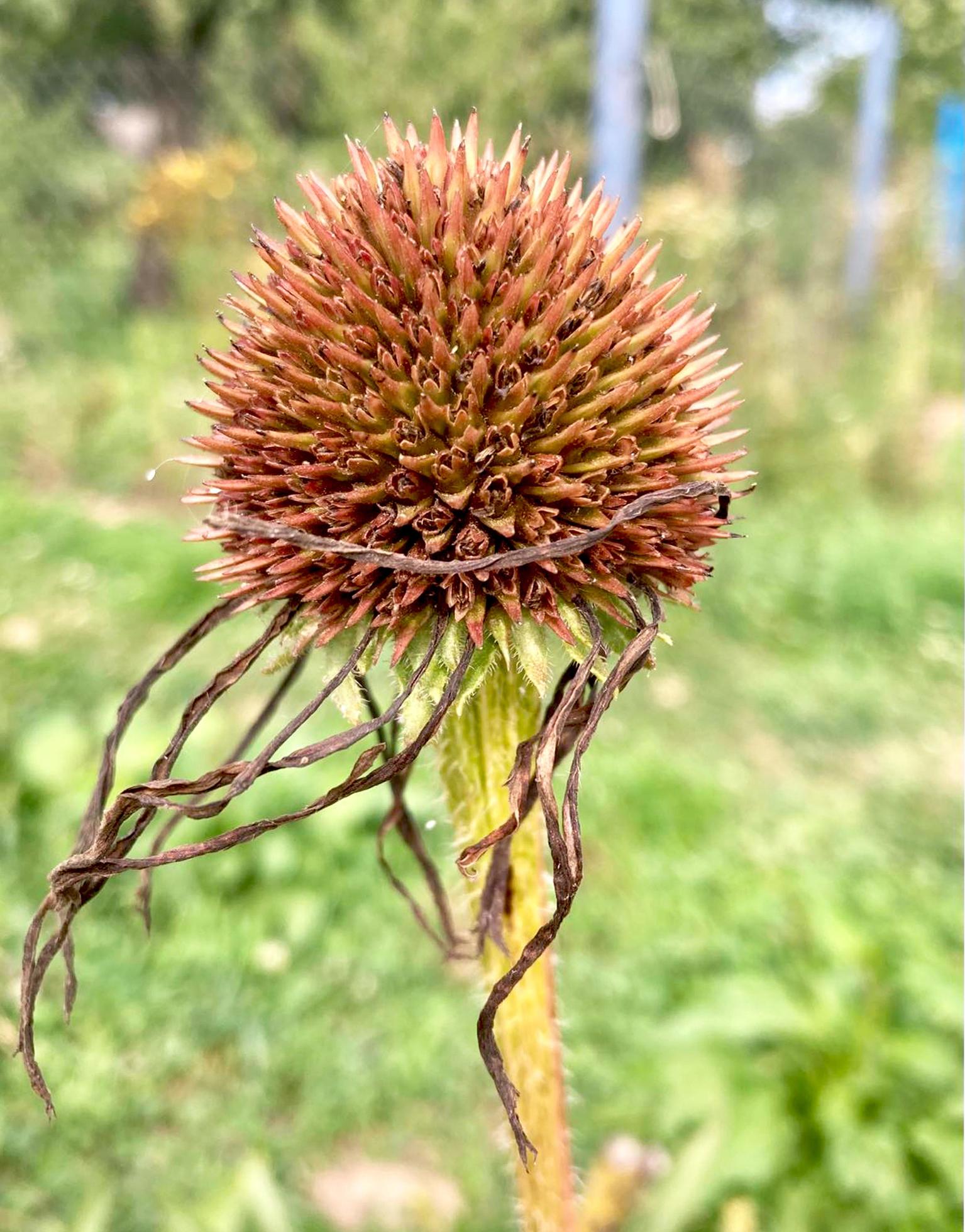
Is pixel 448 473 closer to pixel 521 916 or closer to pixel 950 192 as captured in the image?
pixel 521 916

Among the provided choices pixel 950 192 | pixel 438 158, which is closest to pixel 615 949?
pixel 438 158

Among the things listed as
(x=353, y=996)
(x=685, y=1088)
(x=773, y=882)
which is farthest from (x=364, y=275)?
(x=773, y=882)

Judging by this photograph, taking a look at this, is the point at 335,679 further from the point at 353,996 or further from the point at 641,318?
the point at 353,996

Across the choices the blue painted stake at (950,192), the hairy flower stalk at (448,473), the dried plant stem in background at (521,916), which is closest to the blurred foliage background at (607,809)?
the blue painted stake at (950,192)

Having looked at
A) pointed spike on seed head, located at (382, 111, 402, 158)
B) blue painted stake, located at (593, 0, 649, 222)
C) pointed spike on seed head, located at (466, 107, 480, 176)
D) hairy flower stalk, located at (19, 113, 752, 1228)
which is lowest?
hairy flower stalk, located at (19, 113, 752, 1228)

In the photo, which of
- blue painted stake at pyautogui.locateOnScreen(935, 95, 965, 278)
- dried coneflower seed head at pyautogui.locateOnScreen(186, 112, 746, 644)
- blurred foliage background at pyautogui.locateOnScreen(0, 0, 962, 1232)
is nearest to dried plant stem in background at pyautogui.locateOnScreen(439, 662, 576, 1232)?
dried coneflower seed head at pyautogui.locateOnScreen(186, 112, 746, 644)

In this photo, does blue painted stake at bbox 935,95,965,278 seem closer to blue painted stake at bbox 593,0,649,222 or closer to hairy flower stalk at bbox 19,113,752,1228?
blue painted stake at bbox 593,0,649,222
